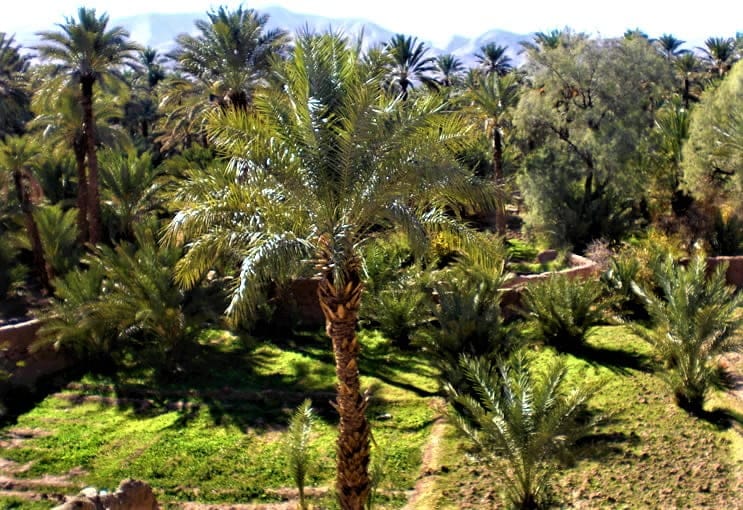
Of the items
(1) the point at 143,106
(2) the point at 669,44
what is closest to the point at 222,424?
(1) the point at 143,106

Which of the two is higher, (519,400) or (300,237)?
(300,237)

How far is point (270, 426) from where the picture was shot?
11.9 m

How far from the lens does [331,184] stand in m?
8.16

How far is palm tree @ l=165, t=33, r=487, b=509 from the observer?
807 centimetres

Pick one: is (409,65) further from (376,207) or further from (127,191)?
(376,207)

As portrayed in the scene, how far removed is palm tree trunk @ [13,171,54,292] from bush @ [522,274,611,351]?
13563 millimetres

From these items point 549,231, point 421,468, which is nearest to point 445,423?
point 421,468

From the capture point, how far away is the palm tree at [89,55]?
61.7 feet

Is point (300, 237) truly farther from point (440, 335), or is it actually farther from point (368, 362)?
point (368, 362)

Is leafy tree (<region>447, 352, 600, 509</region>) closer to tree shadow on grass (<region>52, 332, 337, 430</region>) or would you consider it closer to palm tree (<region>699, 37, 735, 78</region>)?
tree shadow on grass (<region>52, 332, 337, 430</region>)

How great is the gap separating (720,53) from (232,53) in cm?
3297

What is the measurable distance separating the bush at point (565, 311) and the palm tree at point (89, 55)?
1275 cm

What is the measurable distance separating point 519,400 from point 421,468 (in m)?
2.20

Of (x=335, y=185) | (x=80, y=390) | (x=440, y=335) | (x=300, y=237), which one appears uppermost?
(x=335, y=185)
